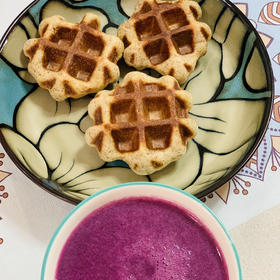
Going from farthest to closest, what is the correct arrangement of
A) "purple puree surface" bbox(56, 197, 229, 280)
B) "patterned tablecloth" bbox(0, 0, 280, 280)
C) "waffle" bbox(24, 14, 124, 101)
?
"waffle" bbox(24, 14, 124, 101) < "patterned tablecloth" bbox(0, 0, 280, 280) < "purple puree surface" bbox(56, 197, 229, 280)

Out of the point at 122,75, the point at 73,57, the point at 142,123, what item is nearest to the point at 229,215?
the point at 142,123

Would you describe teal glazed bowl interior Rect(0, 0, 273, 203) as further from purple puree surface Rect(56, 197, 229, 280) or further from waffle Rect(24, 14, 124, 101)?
purple puree surface Rect(56, 197, 229, 280)

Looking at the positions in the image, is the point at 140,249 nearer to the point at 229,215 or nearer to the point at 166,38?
the point at 229,215

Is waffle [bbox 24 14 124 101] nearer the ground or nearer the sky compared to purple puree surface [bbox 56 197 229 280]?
nearer the sky

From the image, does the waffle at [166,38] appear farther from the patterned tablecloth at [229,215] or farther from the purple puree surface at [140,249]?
the purple puree surface at [140,249]

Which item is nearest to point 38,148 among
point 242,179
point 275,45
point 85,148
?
point 85,148

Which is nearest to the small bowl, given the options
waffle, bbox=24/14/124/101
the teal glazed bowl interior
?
the teal glazed bowl interior
